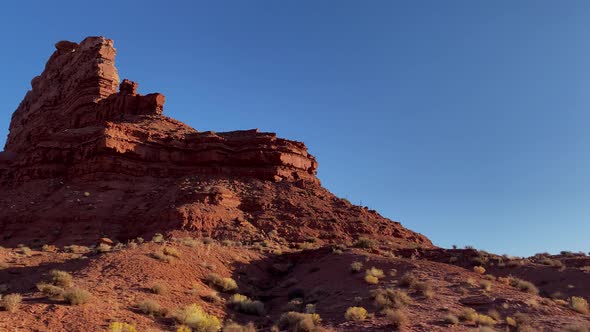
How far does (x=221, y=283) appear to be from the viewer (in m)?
18.0

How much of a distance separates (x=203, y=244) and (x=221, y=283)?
17.9 ft

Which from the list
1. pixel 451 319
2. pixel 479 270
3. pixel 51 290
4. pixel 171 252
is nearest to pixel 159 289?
pixel 51 290

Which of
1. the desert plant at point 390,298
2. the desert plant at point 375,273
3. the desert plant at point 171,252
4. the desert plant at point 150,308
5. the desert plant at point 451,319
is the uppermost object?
the desert plant at point 171,252

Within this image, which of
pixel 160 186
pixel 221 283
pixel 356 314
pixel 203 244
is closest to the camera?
pixel 356 314

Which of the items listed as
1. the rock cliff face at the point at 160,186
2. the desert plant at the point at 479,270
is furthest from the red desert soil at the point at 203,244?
the desert plant at the point at 479,270

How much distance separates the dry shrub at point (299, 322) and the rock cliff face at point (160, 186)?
17107mm

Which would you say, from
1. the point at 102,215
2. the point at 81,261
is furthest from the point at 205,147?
the point at 81,261

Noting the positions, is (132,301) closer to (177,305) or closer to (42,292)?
(177,305)

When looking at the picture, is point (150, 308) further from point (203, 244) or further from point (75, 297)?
point (203, 244)

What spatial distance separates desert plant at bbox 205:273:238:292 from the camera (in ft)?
58.8

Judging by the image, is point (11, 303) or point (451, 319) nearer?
point (11, 303)

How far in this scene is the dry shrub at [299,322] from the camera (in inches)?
484

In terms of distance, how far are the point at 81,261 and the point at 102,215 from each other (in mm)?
15953

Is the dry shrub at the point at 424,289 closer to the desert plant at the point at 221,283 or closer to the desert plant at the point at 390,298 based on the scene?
the desert plant at the point at 390,298
